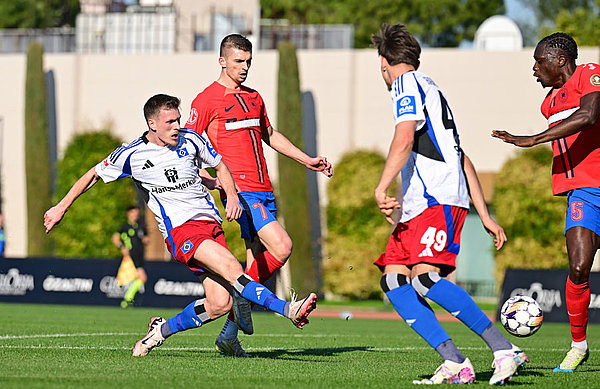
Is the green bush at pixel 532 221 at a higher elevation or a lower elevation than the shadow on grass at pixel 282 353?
lower

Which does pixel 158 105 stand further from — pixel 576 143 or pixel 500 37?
pixel 500 37

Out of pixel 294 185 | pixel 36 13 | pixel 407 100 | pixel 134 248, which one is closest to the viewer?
pixel 407 100

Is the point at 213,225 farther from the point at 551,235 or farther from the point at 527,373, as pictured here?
the point at 551,235

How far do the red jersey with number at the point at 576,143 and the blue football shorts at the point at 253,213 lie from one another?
251cm

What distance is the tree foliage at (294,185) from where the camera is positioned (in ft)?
97.9

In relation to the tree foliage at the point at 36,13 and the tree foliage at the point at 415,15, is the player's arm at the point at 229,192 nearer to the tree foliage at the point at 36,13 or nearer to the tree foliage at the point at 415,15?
the tree foliage at the point at 415,15

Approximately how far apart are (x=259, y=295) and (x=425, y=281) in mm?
1563

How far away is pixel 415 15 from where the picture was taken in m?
50.8

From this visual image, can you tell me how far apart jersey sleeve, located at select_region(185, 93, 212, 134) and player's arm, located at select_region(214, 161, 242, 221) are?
28.8 inches

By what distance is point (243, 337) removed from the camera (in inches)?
441

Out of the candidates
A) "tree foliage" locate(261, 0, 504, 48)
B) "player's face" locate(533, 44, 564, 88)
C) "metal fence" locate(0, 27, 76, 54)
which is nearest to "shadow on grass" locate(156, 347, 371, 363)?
"player's face" locate(533, 44, 564, 88)

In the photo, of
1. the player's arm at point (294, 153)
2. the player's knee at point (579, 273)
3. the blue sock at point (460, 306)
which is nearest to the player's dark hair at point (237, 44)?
the player's arm at point (294, 153)

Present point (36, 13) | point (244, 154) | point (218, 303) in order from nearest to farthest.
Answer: point (218, 303) < point (244, 154) < point (36, 13)

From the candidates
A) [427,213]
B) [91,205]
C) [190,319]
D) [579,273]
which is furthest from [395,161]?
[91,205]
